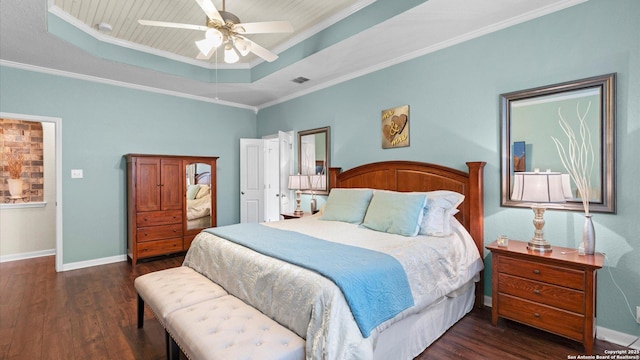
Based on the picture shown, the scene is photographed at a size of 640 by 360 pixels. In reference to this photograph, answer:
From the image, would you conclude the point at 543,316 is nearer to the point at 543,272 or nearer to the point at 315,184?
the point at 543,272

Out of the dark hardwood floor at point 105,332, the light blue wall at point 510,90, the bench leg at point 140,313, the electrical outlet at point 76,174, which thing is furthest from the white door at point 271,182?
the bench leg at point 140,313

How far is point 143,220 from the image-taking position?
14.0 feet

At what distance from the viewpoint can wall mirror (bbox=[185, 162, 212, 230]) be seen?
4715 millimetres

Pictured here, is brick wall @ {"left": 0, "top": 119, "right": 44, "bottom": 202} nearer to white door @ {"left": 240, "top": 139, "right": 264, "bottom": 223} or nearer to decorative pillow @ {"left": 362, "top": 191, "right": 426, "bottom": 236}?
white door @ {"left": 240, "top": 139, "right": 264, "bottom": 223}

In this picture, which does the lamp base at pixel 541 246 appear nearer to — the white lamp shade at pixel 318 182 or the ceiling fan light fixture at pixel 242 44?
the white lamp shade at pixel 318 182

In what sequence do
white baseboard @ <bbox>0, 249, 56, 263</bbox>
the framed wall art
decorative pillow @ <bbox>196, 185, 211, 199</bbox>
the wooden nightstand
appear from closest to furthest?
the wooden nightstand
the framed wall art
white baseboard @ <bbox>0, 249, 56, 263</bbox>
decorative pillow @ <bbox>196, 185, 211, 199</bbox>

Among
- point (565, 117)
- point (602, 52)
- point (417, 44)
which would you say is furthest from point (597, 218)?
point (417, 44)

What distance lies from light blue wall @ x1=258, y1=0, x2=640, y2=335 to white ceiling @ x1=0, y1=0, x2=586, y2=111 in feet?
0.61

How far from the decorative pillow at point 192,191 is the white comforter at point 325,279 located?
2.15 m

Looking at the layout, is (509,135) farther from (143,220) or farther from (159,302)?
(143,220)

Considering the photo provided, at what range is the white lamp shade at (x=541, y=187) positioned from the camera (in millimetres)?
2139

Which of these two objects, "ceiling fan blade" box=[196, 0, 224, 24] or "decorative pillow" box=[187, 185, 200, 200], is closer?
"ceiling fan blade" box=[196, 0, 224, 24]

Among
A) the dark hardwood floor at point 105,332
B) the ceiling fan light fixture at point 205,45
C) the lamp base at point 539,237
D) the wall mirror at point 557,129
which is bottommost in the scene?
the dark hardwood floor at point 105,332

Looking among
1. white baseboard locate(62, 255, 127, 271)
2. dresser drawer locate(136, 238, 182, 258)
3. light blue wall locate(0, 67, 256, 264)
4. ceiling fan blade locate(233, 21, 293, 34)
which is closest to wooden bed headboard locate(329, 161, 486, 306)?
ceiling fan blade locate(233, 21, 293, 34)
